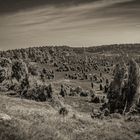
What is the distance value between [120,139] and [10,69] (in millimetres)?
126227

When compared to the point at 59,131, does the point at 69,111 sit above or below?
below

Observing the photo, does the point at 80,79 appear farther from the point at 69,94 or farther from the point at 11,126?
the point at 11,126

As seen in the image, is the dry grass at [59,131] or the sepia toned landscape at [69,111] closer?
the dry grass at [59,131]

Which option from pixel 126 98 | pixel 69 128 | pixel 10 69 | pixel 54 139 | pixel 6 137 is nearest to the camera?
pixel 6 137

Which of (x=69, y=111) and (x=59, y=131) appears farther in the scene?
(x=69, y=111)

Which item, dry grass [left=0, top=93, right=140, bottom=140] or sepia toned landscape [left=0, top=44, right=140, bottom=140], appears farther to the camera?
sepia toned landscape [left=0, top=44, right=140, bottom=140]

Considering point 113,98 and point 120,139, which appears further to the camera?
point 113,98

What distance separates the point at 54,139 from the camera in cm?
1352

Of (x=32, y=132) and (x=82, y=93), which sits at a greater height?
(x=32, y=132)

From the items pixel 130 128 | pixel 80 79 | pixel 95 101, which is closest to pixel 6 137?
pixel 130 128

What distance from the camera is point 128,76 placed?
2416 inches

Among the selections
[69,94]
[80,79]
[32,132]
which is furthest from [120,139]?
[80,79]

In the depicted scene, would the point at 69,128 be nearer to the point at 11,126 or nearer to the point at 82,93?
the point at 11,126

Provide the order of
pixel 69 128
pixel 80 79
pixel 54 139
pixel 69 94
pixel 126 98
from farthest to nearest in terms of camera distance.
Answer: pixel 80 79 → pixel 69 94 → pixel 126 98 → pixel 69 128 → pixel 54 139
